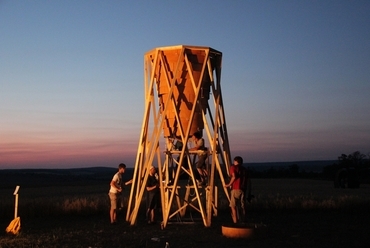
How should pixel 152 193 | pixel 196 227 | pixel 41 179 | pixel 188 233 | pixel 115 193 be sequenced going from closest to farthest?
pixel 188 233 → pixel 196 227 → pixel 115 193 → pixel 152 193 → pixel 41 179

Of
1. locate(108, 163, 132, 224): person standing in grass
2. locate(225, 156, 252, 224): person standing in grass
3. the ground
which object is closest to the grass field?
the ground

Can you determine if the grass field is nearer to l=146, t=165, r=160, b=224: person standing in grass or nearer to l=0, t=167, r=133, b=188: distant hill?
l=146, t=165, r=160, b=224: person standing in grass

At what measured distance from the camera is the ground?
14148 millimetres

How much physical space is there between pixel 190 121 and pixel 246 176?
89.2 inches

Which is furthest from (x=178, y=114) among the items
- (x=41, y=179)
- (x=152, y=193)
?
(x=41, y=179)

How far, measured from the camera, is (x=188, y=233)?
52.7 ft

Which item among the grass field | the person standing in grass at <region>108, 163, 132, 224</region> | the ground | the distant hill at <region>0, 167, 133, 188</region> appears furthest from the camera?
the distant hill at <region>0, 167, 133, 188</region>

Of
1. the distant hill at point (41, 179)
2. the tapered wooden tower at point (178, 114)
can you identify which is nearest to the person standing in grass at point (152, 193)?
the tapered wooden tower at point (178, 114)

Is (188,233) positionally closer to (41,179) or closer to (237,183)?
(237,183)

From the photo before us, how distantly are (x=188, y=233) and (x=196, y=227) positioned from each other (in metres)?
1.37

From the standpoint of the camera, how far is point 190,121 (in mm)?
17359

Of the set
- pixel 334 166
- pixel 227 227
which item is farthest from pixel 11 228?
pixel 334 166

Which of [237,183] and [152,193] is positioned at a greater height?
[237,183]

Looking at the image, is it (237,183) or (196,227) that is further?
(196,227)
